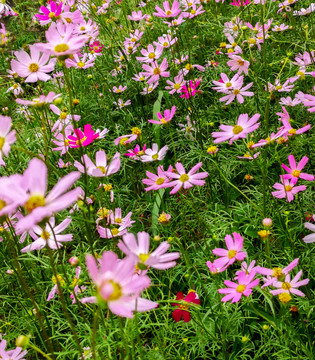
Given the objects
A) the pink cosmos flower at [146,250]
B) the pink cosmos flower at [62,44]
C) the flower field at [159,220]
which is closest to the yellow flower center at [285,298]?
the flower field at [159,220]

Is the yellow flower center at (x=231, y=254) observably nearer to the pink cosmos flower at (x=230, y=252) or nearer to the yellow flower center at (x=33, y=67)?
the pink cosmos flower at (x=230, y=252)

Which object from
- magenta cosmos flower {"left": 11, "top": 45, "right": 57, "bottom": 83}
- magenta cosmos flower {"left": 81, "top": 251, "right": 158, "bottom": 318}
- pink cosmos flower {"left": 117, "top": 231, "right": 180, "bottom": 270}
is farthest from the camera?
magenta cosmos flower {"left": 11, "top": 45, "right": 57, "bottom": 83}

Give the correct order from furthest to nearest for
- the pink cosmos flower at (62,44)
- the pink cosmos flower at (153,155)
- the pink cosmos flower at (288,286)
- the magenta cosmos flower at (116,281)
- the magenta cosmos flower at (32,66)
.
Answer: the pink cosmos flower at (153,155), the magenta cosmos flower at (32,66), the pink cosmos flower at (288,286), the pink cosmos flower at (62,44), the magenta cosmos flower at (116,281)

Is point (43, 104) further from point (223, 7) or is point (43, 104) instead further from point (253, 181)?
point (223, 7)

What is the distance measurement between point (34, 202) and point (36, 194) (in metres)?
0.01

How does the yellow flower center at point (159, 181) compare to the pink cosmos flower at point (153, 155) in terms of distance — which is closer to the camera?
the yellow flower center at point (159, 181)

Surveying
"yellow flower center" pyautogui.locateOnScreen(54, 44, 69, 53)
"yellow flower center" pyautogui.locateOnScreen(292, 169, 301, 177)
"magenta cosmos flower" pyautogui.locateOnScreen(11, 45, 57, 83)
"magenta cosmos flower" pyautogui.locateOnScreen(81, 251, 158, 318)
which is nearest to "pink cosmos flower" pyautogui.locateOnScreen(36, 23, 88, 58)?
"yellow flower center" pyautogui.locateOnScreen(54, 44, 69, 53)

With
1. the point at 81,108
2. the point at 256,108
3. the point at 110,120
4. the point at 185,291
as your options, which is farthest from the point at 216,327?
the point at 81,108

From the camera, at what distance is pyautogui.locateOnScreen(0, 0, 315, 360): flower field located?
633 millimetres

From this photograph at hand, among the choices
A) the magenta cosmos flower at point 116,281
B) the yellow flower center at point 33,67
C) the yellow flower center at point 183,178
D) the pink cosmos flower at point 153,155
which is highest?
the yellow flower center at point 33,67

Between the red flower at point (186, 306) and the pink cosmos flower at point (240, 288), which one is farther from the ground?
the pink cosmos flower at point (240, 288)

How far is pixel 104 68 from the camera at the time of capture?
92.6 inches

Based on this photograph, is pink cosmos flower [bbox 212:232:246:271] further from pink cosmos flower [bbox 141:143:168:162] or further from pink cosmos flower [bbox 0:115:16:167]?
pink cosmos flower [bbox 0:115:16:167]

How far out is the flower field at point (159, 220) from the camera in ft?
2.08
